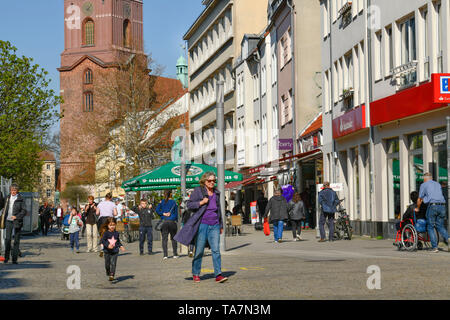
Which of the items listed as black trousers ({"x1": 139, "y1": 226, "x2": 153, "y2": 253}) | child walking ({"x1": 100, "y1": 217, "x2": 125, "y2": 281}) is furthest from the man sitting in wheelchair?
child walking ({"x1": 100, "y1": 217, "x2": 125, "y2": 281})

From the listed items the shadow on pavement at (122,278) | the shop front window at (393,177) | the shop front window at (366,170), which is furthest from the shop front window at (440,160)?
the shadow on pavement at (122,278)

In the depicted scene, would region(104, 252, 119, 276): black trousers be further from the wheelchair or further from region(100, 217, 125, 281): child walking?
the wheelchair

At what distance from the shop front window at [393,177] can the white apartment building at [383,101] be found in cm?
3

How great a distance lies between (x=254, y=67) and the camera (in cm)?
5475

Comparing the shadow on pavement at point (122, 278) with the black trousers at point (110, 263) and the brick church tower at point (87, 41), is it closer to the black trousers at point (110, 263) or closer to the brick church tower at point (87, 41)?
the black trousers at point (110, 263)

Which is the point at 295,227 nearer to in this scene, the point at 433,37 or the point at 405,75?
the point at 405,75

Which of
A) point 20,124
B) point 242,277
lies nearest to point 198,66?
point 20,124

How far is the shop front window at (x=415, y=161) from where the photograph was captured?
2398 cm

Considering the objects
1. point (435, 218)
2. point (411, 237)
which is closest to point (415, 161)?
point (411, 237)

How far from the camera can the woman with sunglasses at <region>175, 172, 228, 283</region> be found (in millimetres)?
13266

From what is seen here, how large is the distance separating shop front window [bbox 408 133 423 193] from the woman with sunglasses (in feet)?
38.8
